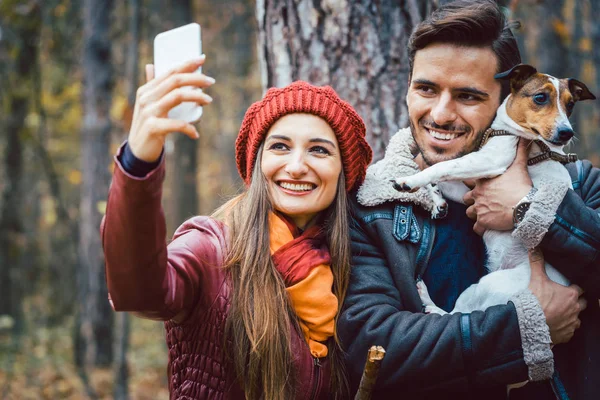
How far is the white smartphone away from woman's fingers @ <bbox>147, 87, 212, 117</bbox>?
0.07 meters

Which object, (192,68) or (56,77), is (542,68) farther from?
(192,68)

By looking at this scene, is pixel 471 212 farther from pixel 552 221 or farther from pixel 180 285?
pixel 180 285

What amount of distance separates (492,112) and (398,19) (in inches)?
42.7

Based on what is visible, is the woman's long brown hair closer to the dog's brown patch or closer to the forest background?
the forest background

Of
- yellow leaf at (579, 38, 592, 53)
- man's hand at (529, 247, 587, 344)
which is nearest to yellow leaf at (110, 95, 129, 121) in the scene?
man's hand at (529, 247, 587, 344)

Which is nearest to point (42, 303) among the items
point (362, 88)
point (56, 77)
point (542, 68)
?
point (56, 77)

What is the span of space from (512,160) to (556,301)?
679 mm

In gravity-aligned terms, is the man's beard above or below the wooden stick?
above

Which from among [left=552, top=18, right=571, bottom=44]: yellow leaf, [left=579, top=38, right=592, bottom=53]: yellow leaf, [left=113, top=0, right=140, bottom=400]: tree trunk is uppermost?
[left=579, top=38, right=592, bottom=53]: yellow leaf

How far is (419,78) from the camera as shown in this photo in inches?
115

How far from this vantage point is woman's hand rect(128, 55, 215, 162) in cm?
190

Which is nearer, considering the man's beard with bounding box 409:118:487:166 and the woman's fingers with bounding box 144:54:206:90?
the woman's fingers with bounding box 144:54:206:90

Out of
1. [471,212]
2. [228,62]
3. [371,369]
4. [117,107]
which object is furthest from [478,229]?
[228,62]

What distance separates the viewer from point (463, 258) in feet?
9.60
